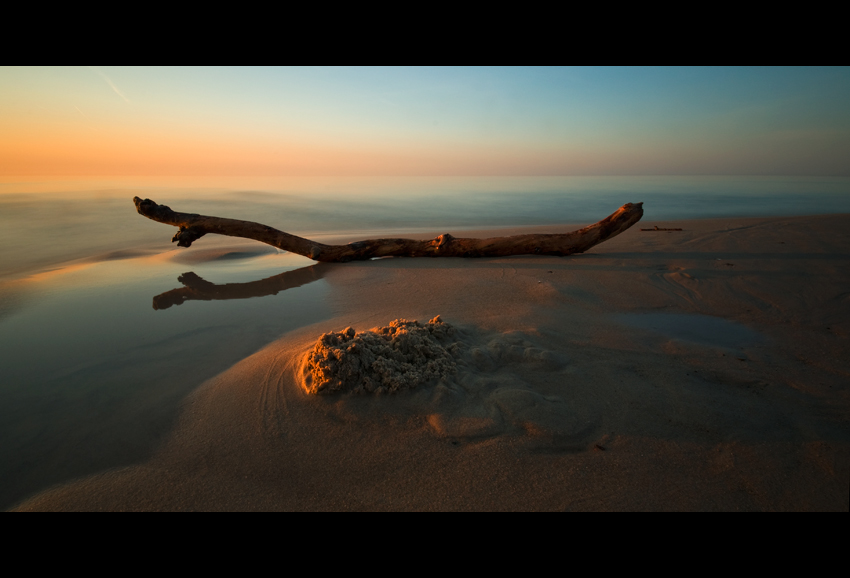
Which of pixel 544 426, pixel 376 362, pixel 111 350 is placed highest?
pixel 376 362

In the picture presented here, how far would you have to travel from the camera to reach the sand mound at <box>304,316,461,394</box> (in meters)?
2.46

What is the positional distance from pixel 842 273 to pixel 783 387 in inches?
143

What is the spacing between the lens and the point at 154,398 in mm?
2660

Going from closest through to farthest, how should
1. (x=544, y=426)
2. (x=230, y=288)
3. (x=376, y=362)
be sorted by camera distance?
1. (x=544, y=426)
2. (x=376, y=362)
3. (x=230, y=288)

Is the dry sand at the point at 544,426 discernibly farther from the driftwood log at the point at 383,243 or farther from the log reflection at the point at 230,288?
the driftwood log at the point at 383,243

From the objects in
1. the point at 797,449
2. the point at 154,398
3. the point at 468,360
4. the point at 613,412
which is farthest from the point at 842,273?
the point at 154,398

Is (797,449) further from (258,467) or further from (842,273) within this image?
(842,273)

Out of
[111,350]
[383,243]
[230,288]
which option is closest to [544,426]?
[111,350]

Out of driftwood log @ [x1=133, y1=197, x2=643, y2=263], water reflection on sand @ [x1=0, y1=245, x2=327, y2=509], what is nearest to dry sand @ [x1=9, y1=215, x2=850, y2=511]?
water reflection on sand @ [x1=0, y1=245, x2=327, y2=509]

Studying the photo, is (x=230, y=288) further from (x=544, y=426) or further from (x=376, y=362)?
(x=544, y=426)

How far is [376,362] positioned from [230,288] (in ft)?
11.9

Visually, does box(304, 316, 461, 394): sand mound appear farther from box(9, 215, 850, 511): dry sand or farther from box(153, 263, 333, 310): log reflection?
box(153, 263, 333, 310): log reflection

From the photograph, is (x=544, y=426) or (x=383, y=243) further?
(x=383, y=243)

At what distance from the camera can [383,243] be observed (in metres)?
6.74
